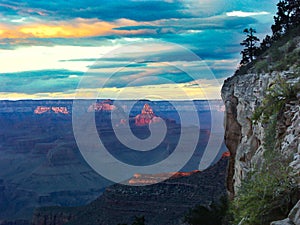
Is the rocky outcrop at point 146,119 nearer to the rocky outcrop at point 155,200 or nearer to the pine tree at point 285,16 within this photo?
the rocky outcrop at point 155,200

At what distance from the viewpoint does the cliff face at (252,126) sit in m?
8.45

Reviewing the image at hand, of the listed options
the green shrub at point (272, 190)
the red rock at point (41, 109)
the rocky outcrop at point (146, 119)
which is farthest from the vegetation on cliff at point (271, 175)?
the red rock at point (41, 109)

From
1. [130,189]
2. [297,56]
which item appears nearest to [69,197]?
[130,189]

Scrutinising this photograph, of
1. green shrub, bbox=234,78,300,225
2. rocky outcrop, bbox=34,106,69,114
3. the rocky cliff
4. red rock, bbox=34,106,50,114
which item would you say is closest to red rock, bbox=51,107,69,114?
rocky outcrop, bbox=34,106,69,114

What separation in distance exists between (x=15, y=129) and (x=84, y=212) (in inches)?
3668

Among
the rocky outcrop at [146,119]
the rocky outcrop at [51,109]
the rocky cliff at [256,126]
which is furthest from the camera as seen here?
the rocky outcrop at [51,109]

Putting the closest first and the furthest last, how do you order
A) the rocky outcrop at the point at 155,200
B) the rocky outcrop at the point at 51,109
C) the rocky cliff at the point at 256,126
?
the rocky cliff at the point at 256,126 → the rocky outcrop at the point at 155,200 → the rocky outcrop at the point at 51,109

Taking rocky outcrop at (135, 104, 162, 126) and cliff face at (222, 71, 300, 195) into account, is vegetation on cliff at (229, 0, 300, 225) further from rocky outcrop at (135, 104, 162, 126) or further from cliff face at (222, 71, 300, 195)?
rocky outcrop at (135, 104, 162, 126)

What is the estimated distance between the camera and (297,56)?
37.2 ft

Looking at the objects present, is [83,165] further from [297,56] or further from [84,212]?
[297,56]

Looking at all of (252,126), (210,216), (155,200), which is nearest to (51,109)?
(155,200)

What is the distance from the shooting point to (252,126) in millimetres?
12602

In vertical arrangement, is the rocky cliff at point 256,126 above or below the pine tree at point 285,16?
below

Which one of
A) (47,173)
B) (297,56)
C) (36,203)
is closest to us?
(297,56)
